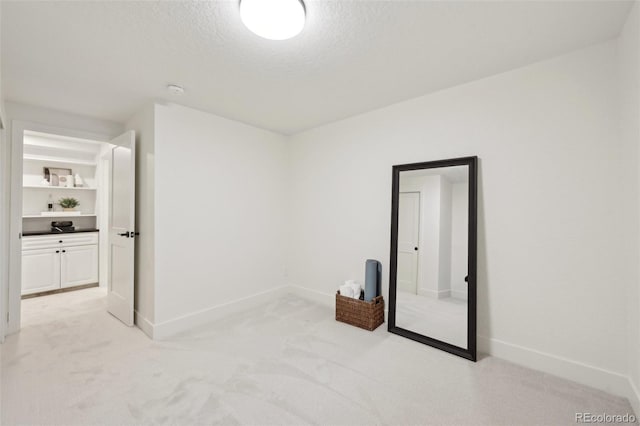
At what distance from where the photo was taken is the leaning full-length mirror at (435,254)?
243 cm

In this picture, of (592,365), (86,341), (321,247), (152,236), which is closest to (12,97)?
(152,236)

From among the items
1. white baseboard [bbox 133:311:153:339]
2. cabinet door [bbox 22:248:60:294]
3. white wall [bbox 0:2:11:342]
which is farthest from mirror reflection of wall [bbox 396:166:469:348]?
cabinet door [bbox 22:248:60:294]

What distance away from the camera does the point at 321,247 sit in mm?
3748

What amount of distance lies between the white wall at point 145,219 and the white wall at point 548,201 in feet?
8.46

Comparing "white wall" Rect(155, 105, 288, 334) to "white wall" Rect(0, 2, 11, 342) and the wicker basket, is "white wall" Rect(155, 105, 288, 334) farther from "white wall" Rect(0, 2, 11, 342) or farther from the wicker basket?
"white wall" Rect(0, 2, 11, 342)

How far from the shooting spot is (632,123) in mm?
1650

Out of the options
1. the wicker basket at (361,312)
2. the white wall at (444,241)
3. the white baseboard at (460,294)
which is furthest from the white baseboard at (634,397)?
the wicker basket at (361,312)

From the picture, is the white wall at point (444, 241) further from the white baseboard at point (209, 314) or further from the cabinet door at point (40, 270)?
the cabinet door at point (40, 270)

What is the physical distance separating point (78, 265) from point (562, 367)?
6.13 meters

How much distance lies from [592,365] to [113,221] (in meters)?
4.76

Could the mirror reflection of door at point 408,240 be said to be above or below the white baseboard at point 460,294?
above

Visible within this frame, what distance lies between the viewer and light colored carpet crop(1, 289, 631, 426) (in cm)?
170

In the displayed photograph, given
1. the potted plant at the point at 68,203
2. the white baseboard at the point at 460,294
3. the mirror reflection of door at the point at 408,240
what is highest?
the potted plant at the point at 68,203

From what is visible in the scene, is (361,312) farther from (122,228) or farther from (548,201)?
(122,228)
